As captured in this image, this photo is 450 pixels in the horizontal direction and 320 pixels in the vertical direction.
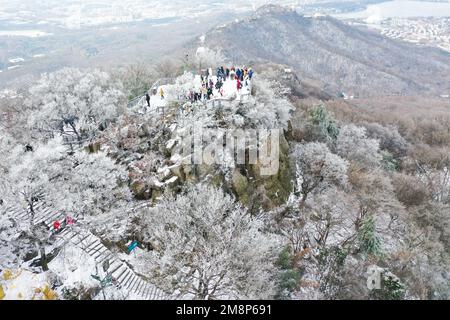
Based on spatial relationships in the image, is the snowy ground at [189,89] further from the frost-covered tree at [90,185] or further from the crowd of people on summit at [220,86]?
the frost-covered tree at [90,185]

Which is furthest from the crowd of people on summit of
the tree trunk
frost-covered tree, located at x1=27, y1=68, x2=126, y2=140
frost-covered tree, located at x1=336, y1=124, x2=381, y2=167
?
the tree trunk

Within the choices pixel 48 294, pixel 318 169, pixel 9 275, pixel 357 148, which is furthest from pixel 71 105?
pixel 357 148

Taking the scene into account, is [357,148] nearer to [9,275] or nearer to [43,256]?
[43,256]

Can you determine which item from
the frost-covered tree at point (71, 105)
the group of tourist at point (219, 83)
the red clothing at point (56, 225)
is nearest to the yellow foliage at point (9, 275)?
the red clothing at point (56, 225)

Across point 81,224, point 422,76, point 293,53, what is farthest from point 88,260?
point 422,76
